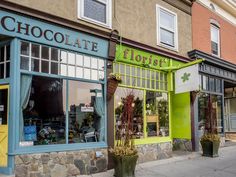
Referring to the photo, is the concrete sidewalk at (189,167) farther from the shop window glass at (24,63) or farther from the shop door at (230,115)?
the shop door at (230,115)

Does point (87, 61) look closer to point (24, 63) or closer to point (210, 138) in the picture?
point (24, 63)

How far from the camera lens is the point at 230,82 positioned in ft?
52.7

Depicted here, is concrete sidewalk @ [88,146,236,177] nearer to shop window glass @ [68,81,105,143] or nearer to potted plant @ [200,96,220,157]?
potted plant @ [200,96,220,157]

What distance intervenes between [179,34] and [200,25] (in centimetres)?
201

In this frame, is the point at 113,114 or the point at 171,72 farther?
the point at 171,72

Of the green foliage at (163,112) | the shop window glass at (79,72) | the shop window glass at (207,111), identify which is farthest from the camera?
the shop window glass at (207,111)

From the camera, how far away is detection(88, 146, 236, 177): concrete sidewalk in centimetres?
860

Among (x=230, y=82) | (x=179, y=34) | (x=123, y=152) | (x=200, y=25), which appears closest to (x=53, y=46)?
(x=123, y=152)

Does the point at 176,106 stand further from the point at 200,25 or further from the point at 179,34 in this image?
the point at 200,25

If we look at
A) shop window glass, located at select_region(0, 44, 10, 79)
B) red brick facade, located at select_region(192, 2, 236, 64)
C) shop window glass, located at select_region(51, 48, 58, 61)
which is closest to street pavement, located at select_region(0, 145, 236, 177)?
shop window glass, located at select_region(51, 48, 58, 61)

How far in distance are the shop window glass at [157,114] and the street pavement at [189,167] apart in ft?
3.74

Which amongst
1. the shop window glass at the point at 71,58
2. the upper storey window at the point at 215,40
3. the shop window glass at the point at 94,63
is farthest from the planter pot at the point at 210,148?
the shop window glass at the point at 71,58

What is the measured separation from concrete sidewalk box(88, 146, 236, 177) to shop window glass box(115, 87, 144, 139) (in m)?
1.22

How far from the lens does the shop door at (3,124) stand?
7141 millimetres
